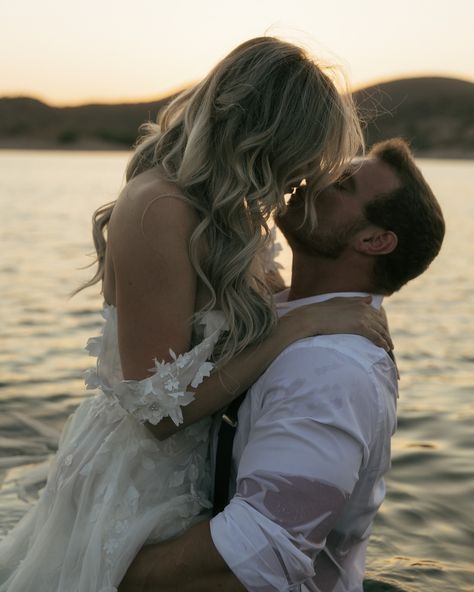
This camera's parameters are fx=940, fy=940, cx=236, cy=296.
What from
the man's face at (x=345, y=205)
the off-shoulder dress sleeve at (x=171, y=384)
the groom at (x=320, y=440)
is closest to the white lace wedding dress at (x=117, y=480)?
the off-shoulder dress sleeve at (x=171, y=384)

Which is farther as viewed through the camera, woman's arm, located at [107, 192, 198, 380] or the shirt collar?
the shirt collar

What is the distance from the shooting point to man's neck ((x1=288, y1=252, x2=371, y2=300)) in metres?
3.58

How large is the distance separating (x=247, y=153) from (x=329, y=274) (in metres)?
0.77

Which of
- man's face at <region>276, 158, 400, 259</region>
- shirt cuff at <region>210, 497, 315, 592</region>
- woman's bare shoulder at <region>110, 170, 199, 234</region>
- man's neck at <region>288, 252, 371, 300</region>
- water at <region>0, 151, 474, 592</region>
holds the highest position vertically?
woman's bare shoulder at <region>110, 170, 199, 234</region>

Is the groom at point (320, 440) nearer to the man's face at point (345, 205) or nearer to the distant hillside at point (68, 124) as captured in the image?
the man's face at point (345, 205)

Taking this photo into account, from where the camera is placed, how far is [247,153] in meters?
3.01

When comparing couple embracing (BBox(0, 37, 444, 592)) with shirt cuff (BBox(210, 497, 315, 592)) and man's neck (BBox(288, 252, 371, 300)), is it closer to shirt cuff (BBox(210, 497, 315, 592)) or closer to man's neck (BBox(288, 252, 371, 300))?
shirt cuff (BBox(210, 497, 315, 592))

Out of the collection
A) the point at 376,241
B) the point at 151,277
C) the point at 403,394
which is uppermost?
the point at 151,277

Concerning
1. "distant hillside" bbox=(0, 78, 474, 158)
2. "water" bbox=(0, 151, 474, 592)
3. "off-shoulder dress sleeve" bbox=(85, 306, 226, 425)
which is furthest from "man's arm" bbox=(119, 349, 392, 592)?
"distant hillside" bbox=(0, 78, 474, 158)

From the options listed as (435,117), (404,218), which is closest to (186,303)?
(404,218)

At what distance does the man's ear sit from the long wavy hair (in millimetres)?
445

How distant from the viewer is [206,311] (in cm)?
305

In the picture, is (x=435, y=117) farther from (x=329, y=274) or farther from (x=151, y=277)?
(x=151, y=277)

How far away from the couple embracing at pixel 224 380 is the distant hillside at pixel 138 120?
2982 inches
